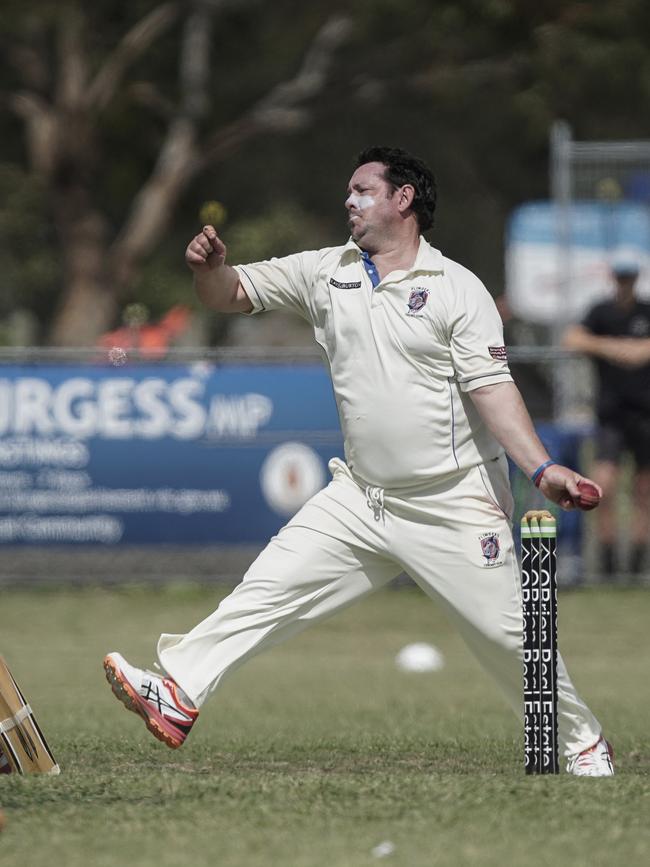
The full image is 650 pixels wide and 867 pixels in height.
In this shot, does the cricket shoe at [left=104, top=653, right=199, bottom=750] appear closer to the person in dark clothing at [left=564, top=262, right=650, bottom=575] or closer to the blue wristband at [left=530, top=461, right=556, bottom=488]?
the blue wristband at [left=530, top=461, right=556, bottom=488]

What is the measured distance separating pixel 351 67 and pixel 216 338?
19.7 ft

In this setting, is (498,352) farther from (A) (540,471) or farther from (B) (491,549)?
(B) (491,549)

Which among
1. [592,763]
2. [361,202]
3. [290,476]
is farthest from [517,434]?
[290,476]

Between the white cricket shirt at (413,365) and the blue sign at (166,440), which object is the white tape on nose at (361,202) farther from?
the blue sign at (166,440)

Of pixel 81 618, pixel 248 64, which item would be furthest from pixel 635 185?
pixel 248 64

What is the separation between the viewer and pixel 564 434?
14594mm

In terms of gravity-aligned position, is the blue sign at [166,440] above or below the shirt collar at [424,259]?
below

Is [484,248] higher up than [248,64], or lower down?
lower down

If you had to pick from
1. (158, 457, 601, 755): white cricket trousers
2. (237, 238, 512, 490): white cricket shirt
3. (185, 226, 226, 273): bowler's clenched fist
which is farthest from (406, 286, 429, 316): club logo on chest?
(185, 226, 226, 273): bowler's clenched fist

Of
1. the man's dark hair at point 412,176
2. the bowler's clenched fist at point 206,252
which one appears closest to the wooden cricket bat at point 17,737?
the bowler's clenched fist at point 206,252

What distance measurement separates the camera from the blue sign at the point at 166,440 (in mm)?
14477

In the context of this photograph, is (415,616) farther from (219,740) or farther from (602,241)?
(219,740)

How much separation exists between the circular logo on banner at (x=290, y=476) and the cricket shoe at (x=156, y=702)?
311 inches

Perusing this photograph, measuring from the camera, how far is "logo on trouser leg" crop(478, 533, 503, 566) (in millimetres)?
6621
